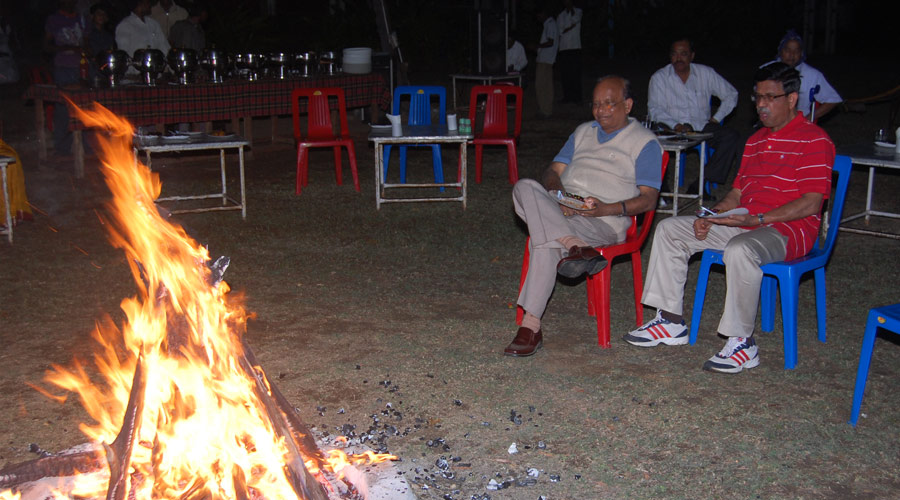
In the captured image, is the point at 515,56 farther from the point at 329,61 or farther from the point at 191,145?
the point at 191,145

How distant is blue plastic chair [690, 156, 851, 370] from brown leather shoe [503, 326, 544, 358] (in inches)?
35.5

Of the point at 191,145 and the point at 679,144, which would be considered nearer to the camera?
the point at 679,144

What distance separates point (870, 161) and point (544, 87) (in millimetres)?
8563

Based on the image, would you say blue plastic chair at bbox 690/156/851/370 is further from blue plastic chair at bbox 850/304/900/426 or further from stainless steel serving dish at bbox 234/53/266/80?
stainless steel serving dish at bbox 234/53/266/80

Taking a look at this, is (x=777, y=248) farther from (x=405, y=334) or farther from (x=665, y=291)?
(x=405, y=334)

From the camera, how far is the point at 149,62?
Result: 29.2ft

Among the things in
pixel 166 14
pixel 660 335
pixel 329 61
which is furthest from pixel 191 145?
pixel 166 14

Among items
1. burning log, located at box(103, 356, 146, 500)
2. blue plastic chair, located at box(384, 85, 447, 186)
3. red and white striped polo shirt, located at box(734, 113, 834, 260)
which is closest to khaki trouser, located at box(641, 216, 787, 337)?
red and white striped polo shirt, located at box(734, 113, 834, 260)

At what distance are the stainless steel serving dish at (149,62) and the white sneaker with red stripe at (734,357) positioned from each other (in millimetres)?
6980

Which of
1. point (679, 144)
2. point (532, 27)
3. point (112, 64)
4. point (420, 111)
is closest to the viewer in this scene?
point (679, 144)

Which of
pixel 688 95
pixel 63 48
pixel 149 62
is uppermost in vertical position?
pixel 63 48

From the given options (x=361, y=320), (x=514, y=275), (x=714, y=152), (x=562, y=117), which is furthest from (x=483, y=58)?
(x=361, y=320)

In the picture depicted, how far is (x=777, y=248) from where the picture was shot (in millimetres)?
4301

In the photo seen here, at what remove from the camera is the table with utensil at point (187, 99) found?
8.56 metres
